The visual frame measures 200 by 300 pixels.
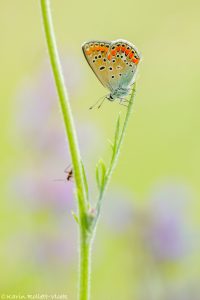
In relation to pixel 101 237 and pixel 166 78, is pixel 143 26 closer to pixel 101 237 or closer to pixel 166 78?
pixel 166 78

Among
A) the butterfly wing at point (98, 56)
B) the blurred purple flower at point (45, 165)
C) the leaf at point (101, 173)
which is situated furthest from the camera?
the blurred purple flower at point (45, 165)

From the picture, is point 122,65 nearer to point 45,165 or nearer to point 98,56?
point 98,56

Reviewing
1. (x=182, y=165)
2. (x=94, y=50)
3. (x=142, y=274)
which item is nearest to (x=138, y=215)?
(x=142, y=274)

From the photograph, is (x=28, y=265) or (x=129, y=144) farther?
(x=129, y=144)

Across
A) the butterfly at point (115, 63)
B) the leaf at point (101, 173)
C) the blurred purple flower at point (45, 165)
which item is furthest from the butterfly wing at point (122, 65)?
the blurred purple flower at point (45, 165)

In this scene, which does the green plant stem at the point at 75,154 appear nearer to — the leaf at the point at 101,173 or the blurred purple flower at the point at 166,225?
the leaf at the point at 101,173

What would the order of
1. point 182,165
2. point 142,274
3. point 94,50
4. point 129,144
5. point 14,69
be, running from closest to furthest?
1. point 94,50
2. point 142,274
3. point 182,165
4. point 129,144
5. point 14,69
